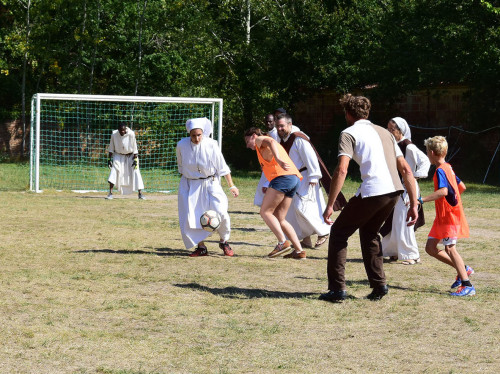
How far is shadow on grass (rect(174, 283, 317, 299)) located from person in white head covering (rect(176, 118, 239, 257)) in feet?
7.11

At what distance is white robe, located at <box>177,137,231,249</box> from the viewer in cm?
1021

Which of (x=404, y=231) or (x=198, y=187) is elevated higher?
(x=198, y=187)

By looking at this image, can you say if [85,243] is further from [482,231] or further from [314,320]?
[482,231]

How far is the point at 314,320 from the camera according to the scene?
6.64m

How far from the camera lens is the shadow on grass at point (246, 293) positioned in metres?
7.60

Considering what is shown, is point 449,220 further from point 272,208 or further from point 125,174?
point 125,174

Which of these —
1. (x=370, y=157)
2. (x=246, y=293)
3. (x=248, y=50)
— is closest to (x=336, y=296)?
(x=246, y=293)

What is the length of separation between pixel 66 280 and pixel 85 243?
303 centimetres

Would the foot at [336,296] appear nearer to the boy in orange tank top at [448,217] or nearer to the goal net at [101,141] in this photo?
the boy in orange tank top at [448,217]

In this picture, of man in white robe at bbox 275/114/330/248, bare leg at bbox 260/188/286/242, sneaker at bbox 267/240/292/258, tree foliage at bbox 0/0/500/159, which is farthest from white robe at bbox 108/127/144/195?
tree foliage at bbox 0/0/500/159

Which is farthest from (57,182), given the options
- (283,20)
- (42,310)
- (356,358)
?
(356,358)

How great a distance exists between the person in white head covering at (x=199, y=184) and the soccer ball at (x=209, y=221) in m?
0.15

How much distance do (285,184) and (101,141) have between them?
1817cm

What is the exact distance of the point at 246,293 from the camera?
25.5 feet
